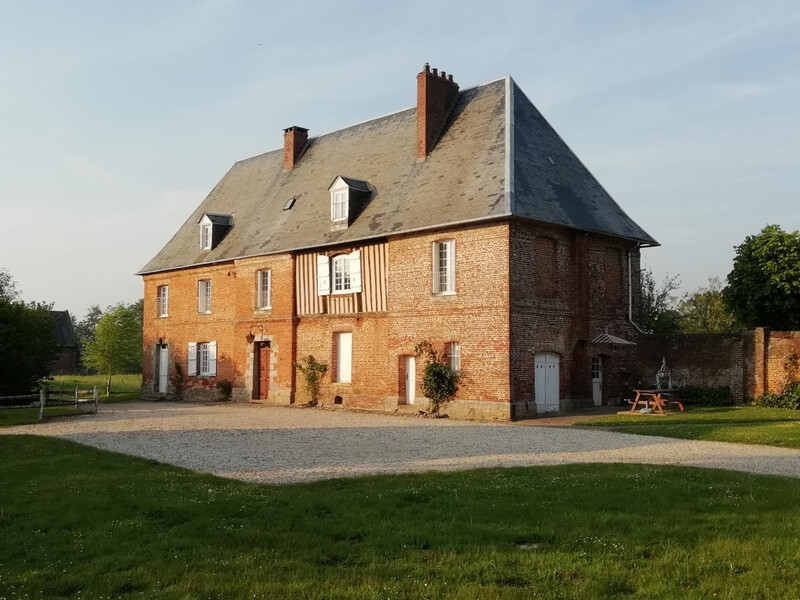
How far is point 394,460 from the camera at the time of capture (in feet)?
40.3

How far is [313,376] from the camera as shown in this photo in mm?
25500

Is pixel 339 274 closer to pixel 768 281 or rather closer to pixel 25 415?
pixel 25 415

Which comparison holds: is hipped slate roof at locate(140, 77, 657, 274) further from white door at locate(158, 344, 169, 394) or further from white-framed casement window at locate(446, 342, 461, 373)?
white door at locate(158, 344, 169, 394)

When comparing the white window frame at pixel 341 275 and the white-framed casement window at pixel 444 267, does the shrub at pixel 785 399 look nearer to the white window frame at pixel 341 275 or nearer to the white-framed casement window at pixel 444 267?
the white-framed casement window at pixel 444 267

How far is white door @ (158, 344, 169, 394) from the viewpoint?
33.1 meters

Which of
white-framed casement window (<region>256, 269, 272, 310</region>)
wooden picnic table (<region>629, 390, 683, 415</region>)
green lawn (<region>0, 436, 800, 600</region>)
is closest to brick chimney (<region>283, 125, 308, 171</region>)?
white-framed casement window (<region>256, 269, 272, 310</region>)

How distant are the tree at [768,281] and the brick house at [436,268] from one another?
3380 mm

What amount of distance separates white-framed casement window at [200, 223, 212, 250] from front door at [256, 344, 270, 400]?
562 cm

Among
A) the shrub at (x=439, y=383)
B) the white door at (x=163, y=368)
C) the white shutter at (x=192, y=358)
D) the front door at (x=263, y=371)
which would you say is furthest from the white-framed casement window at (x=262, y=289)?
the shrub at (x=439, y=383)

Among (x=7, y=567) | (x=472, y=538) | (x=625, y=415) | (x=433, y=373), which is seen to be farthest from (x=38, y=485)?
(x=625, y=415)

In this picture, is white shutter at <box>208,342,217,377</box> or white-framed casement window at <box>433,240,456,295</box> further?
white shutter at <box>208,342,217,377</box>

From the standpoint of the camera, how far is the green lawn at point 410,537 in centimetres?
543

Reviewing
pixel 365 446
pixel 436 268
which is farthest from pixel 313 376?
pixel 365 446

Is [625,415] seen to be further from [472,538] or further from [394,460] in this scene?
[472,538]
